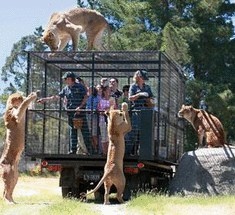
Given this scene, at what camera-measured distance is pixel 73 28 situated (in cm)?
1306

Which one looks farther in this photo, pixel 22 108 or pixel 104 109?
pixel 104 109

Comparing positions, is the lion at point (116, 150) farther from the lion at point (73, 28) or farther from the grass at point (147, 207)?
the lion at point (73, 28)

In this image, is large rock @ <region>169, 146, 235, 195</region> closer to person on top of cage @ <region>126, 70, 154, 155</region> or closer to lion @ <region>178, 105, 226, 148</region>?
lion @ <region>178, 105, 226, 148</region>

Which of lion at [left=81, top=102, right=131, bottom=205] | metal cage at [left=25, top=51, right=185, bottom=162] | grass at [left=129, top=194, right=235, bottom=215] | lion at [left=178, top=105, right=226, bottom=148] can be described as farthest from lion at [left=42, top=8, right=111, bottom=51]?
grass at [left=129, top=194, right=235, bottom=215]

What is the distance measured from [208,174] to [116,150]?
7.02 feet

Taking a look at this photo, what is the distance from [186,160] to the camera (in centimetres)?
1229

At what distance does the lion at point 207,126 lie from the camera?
13.2m

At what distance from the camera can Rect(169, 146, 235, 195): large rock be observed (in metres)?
11.8

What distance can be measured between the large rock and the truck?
1.87ft

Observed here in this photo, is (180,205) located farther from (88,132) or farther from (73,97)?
(73,97)

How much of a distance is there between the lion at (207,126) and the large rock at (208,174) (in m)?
1.04

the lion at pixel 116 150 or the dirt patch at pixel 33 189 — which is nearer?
the lion at pixel 116 150

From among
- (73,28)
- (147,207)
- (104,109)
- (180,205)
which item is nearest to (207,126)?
(104,109)

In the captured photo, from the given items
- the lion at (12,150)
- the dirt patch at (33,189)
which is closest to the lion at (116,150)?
the lion at (12,150)
